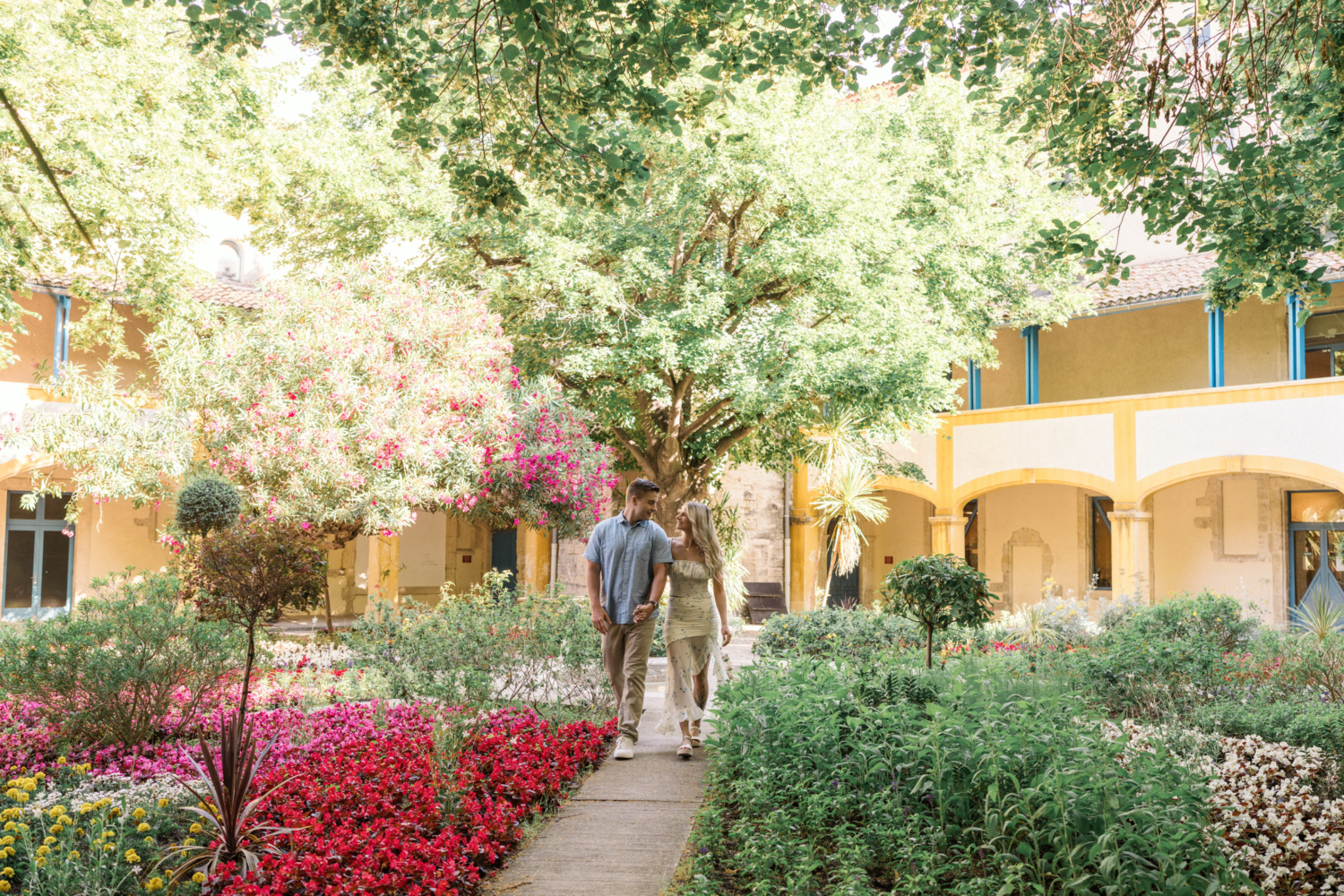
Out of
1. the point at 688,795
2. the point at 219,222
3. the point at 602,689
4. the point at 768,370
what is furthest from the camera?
the point at 219,222

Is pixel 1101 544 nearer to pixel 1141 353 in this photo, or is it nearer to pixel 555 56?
pixel 1141 353

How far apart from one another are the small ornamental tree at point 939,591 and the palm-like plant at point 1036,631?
363 cm

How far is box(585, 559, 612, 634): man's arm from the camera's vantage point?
19.1 ft

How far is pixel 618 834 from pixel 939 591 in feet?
11.0

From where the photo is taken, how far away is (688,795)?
4906 mm

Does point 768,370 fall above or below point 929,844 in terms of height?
above

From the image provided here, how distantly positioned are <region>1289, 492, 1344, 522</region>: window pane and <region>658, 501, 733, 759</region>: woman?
14493mm

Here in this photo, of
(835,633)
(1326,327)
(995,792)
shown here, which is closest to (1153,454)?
(1326,327)

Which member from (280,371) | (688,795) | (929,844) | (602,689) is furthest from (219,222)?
(929,844)

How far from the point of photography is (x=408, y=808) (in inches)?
173

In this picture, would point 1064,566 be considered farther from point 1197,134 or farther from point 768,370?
point 1197,134

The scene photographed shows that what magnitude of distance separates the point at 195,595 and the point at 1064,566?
586 inches

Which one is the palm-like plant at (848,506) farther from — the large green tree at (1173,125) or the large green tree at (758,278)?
the large green tree at (1173,125)

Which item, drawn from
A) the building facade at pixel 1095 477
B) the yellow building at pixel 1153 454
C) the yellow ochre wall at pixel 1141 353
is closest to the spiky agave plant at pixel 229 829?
the building facade at pixel 1095 477
